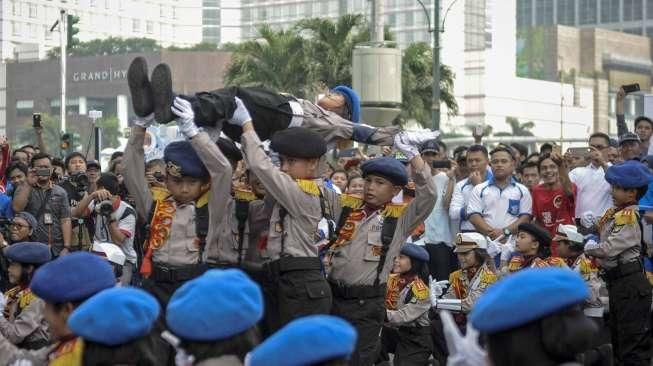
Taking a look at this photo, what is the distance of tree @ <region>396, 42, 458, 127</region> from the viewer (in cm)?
4662

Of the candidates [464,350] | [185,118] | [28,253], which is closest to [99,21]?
[28,253]

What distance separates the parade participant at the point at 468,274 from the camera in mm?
12305

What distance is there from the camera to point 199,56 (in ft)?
394

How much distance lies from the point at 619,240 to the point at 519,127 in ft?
397

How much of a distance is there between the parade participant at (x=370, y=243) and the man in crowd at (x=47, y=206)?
18.0ft

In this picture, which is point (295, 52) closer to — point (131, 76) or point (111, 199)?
point (111, 199)

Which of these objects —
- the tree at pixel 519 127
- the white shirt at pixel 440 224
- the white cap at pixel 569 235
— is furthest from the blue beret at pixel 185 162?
the tree at pixel 519 127

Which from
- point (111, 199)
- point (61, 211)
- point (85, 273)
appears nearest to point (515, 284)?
point (85, 273)

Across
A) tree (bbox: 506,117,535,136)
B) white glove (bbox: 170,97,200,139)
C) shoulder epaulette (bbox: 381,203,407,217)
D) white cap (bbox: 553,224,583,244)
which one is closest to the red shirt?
white cap (bbox: 553,224,583,244)

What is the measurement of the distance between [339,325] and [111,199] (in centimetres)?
934

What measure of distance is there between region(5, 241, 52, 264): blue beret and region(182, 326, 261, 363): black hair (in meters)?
5.10

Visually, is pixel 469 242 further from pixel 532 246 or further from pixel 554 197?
pixel 554 197

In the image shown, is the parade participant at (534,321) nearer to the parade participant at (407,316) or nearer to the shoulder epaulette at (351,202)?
the shoulder epaulette at (351,202)

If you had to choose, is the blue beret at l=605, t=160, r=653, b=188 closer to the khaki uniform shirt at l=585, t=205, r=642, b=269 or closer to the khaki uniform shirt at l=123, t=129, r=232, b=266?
the khaki uniform shirt at l=585, t=205, r=642, b=269
